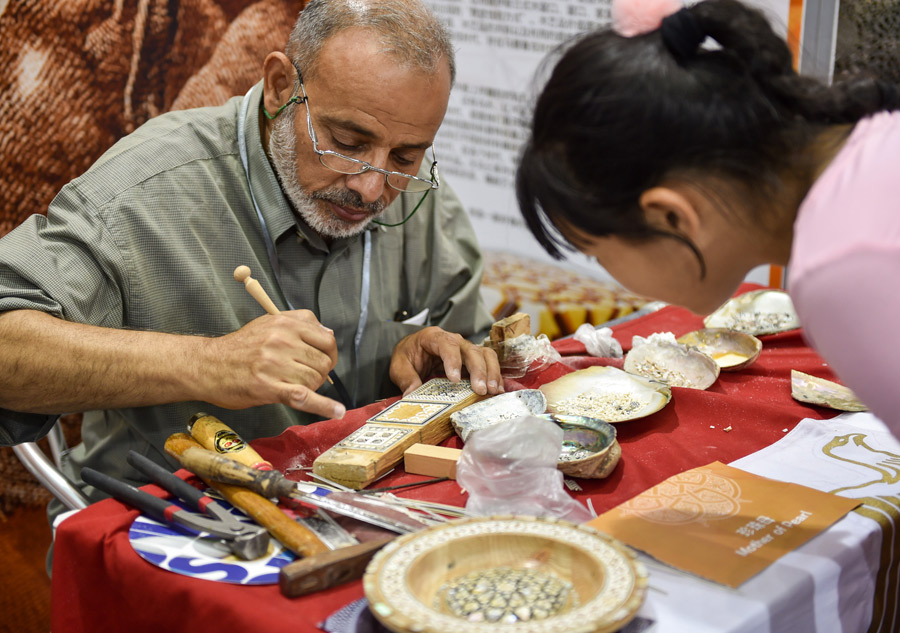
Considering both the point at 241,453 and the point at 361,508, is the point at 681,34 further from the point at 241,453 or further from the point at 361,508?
the point at 241,453

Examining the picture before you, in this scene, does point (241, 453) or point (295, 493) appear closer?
→ point (295, 493)

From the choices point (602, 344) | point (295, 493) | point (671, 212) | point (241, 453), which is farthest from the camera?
point (602, 344)

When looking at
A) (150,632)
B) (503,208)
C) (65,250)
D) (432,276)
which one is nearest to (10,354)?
(65,250)

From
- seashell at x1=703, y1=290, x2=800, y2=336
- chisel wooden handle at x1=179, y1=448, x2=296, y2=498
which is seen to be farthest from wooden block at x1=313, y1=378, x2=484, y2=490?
seashell at x1=703, y1=290, x2=800, y2=336

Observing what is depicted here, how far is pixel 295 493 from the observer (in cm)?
129

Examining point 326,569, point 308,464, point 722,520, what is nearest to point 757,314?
point 722,520

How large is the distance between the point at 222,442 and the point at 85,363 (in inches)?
16.2

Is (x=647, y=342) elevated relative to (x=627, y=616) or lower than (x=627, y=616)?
lower

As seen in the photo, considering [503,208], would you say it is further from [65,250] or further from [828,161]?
[828,161]

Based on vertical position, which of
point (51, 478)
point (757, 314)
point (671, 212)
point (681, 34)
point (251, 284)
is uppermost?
point (681, 34)

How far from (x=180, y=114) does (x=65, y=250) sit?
0.64 meters

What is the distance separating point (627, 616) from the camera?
919mm

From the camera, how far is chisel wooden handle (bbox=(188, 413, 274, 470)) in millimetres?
1430

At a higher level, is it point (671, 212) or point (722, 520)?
point (671, 212)
